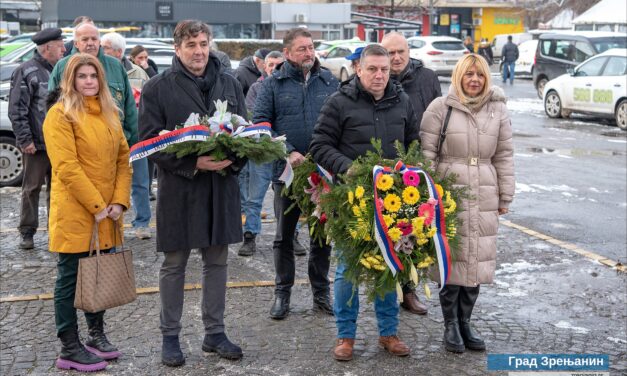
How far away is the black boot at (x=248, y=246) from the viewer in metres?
8.49

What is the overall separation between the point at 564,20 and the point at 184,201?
51759 millimetres

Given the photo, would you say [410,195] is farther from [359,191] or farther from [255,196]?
[255,196]

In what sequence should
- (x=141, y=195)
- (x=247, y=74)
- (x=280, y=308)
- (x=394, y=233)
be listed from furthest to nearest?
(x=247, y=74)
(x=141, y=195)
(x=280, y=308)
(x=394, y=233)

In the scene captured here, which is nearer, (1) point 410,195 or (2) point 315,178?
(1) point 410,195

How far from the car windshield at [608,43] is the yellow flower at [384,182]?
23.1 metres

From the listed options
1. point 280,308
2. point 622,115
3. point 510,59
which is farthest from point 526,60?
point 280,308

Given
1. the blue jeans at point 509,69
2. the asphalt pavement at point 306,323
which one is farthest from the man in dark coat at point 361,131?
the blue jeans at point 509,69

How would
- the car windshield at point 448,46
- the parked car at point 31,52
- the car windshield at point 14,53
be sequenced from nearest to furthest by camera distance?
the parked car at point 31,52 < the car windshield at point 14,53 < the car windshield at point 448,46

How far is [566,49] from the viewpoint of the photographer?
1093 inches

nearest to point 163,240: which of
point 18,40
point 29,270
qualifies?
point 29,270

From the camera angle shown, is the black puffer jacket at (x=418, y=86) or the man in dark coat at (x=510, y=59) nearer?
the black puffer jacket at (x=418, y=86)

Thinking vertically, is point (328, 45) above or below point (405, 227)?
above

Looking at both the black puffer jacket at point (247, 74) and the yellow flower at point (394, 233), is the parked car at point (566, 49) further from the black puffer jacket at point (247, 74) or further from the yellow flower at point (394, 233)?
the yellow flower at point (394, 233)

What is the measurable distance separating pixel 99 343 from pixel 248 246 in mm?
2914
